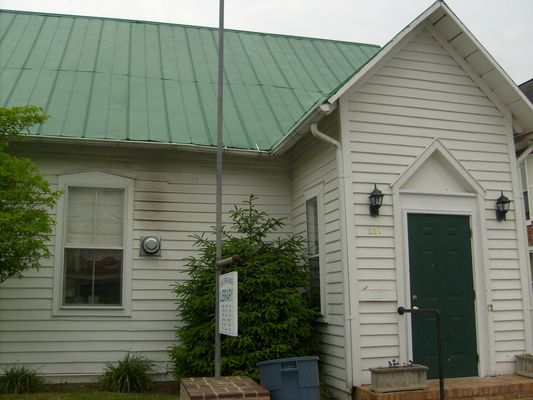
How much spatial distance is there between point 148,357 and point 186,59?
5937 mm

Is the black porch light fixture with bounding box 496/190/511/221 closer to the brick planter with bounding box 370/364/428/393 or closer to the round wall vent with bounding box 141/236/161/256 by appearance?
the brick planter with bounding box 370/364/428/393

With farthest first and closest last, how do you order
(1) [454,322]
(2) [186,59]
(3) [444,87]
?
(2) [186,59] < (3) [444,87] < (1) [454,322]

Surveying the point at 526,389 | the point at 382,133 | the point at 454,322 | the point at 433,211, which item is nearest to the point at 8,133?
the point at 382,133

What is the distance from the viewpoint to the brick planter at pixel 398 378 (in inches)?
279

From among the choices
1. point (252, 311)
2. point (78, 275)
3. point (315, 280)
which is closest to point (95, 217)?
point (78, 275)

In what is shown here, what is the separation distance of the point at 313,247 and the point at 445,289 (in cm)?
197

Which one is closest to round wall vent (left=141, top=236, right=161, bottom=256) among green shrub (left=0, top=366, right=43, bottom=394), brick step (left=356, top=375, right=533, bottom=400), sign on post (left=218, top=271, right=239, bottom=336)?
green shrub (left=0, top=366, right=43, bottom=394)

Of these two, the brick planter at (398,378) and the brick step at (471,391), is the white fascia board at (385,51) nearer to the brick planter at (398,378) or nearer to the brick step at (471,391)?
the brick planter at (398,378)

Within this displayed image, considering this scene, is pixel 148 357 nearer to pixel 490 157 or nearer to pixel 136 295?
pixel 136 295

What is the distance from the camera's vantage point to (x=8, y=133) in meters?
7.53

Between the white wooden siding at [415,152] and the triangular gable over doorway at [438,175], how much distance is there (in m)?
0.11

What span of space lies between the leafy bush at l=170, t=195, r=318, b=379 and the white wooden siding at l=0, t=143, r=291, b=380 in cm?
67

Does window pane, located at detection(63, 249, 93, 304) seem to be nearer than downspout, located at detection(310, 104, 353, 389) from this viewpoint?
No

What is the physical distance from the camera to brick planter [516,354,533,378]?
26.1 feet
